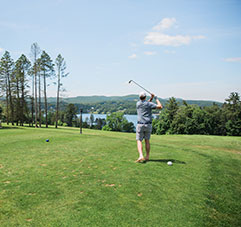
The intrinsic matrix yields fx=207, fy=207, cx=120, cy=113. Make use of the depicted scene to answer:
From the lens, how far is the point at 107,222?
3715 mm

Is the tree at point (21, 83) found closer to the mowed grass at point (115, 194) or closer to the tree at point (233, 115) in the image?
the mowed grass at point (115, 194)

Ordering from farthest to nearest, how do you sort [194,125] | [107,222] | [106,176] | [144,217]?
[194,125] → [106,176] → [144,217] → [107,222]

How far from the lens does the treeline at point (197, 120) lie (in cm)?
6328

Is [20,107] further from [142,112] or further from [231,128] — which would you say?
[231,128]

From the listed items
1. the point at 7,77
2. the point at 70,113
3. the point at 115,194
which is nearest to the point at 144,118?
the point at 115,194

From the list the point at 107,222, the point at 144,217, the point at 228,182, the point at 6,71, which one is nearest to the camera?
the point at 107,222

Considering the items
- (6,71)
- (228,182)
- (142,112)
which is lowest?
(228,182)

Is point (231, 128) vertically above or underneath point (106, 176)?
underneath

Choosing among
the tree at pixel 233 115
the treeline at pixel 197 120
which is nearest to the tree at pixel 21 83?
the treeline at pixel 197 120

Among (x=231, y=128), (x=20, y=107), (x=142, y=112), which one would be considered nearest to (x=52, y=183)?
(x=142, y=112)

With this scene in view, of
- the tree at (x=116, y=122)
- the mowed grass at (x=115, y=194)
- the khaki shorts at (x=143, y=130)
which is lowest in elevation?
the tree at (x=116, y=122)

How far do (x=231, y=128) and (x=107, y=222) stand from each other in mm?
70601

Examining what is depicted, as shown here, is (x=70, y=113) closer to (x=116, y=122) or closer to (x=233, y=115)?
(x=116, y=122)

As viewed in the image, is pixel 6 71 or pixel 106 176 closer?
pixel 106 176
